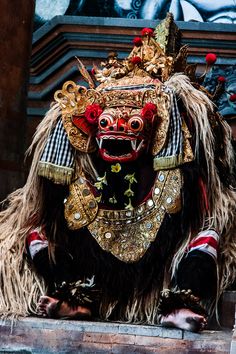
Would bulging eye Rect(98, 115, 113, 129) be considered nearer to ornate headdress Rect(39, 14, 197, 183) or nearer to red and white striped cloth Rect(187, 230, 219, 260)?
ornate headdress Rect(39, 14, 197, 183)

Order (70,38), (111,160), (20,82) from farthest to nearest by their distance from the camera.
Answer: (70,38)
(20,82)
(111,160)

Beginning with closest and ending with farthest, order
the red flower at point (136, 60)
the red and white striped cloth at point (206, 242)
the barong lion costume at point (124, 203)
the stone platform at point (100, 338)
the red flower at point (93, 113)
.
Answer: the stone platform at point (100, 338) < the red and white striped cloth at point (206, 242) < the barong lion costume at point (124, 203) < the red flower at point (93, 113) < the red flower at point (136, 60)

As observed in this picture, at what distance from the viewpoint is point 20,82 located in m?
7.16

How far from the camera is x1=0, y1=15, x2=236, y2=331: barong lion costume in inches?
213

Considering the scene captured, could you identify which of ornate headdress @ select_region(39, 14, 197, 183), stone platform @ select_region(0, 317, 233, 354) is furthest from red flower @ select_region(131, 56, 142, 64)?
stone platform @ select_region(0, 317, 233, 354)

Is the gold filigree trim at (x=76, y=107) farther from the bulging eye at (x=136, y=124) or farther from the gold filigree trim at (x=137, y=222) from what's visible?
the gold filigree trim at (x=137, y=222)

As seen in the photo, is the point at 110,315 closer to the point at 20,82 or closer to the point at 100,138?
the point at 100,138

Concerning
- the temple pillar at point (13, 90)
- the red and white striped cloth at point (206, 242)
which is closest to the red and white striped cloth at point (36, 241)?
the red and white striped cloth at point (206, 242)

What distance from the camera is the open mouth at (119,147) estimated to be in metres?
5.48

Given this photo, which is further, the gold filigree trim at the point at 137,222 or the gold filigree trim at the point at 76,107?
the gold filigree trim at the point at 76,107

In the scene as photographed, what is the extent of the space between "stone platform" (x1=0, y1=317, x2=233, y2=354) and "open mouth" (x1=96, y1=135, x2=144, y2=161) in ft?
2.67

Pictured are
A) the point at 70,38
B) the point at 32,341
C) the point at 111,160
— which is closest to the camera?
the point at 32,341

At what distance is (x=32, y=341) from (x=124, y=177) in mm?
914

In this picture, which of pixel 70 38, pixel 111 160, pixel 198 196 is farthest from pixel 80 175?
pixel 70 38
